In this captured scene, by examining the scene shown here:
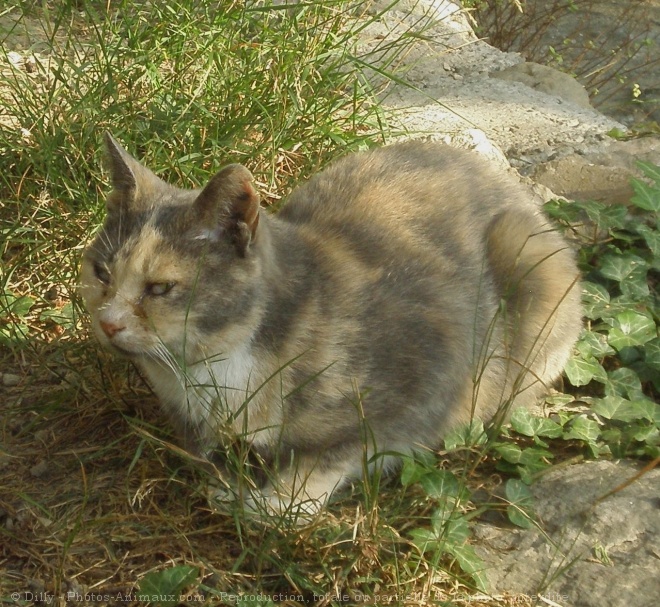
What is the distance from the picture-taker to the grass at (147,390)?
104 inches

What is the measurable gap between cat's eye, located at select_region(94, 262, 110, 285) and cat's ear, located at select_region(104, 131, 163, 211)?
0.64ft

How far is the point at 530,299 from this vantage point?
10.8 feet

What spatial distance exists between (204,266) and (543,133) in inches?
101

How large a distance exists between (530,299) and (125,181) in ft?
4.73

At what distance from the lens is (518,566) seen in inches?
108

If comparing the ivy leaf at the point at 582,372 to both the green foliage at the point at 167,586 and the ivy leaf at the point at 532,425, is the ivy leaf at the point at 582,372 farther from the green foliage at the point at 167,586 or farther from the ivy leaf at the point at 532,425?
the green foliage at the point at 167,586

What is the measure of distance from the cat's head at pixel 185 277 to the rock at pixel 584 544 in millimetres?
1019

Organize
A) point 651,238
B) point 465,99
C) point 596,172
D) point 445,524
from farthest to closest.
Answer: point 465,99, point 596,172, point 651,238, point 445,524

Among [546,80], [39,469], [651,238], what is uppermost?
[546,80]

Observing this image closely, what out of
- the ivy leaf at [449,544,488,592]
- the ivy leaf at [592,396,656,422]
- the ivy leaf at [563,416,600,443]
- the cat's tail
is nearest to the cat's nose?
the ivy leaf at [449,544,488,592]

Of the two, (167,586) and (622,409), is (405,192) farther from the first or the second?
(167,586)

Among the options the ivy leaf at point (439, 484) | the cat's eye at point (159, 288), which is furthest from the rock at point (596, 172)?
the cat's eye at point (159, 288)

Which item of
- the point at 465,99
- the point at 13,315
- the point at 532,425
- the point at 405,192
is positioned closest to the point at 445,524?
the point at 532,425

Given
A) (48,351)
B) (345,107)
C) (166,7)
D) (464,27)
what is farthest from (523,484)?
(464,27)
